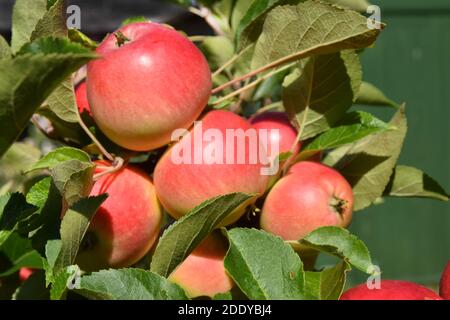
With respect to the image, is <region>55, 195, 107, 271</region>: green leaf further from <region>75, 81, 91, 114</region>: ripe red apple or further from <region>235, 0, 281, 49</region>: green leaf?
<region>235, 0, 281, 49</region>: green leaf

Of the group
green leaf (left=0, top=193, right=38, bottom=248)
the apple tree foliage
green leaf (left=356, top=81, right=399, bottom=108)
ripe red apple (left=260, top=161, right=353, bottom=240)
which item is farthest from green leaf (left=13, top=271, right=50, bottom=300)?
green leaf (left=356, top=81, right=399, bottom=108)

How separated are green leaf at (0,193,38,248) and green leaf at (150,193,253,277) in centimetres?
11

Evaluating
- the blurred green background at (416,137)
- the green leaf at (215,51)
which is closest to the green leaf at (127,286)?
the green leaf at (215,51)

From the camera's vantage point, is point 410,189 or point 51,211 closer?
point 51,211

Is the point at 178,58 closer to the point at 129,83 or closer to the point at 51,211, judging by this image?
the point at 129,83

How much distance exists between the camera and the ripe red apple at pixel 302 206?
2.00 feet

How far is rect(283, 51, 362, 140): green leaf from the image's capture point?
2.12 ft

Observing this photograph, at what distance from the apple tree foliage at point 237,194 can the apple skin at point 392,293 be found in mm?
29

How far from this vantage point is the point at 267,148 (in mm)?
636

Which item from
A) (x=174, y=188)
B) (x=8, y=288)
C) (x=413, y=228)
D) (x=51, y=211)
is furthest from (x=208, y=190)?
(x=413, y=228)

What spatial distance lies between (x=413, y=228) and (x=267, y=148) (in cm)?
327

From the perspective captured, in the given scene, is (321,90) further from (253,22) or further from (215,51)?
(215,51)

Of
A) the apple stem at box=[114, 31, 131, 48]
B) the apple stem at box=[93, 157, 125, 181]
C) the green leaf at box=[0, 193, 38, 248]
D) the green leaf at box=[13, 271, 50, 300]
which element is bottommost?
the green leaf at box=[13, 271, 50, 300]
